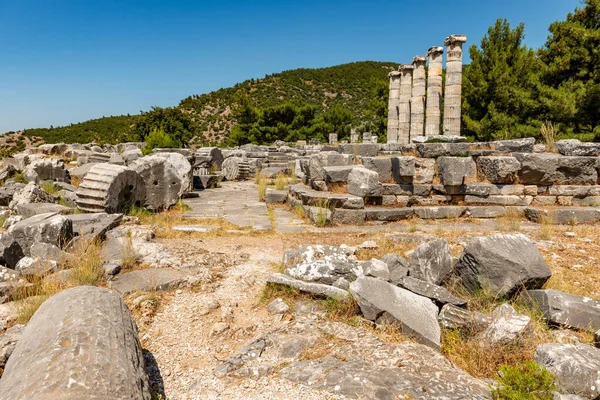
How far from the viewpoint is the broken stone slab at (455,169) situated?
848cm

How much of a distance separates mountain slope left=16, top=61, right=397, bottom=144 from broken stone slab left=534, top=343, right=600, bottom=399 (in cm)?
4695

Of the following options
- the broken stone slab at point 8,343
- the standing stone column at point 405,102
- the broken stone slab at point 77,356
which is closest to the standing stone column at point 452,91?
the standing stone column at point 405,102

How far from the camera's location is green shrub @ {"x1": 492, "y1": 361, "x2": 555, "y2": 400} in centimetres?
252

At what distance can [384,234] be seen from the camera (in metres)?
7.13

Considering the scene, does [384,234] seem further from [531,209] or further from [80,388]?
[80,388]

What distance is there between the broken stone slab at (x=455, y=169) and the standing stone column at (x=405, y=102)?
14520 millimetres

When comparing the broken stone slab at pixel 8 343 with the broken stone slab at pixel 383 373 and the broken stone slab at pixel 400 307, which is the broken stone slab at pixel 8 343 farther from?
the broken stone slab at pixel 400 307

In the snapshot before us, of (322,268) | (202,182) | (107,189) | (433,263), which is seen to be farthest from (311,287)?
(202,182)

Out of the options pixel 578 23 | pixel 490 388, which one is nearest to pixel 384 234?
pixel 490 388

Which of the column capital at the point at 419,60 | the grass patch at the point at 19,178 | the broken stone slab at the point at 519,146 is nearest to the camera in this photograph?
the broken stone slab at the point at 519,146

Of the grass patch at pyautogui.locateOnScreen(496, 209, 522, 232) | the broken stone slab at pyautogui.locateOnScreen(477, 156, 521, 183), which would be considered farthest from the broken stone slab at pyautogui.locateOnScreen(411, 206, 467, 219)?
the broken stone slab at pyautogui.locateOnScreen(477, 156, 521, 183)

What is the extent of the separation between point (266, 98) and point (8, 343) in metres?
61.4

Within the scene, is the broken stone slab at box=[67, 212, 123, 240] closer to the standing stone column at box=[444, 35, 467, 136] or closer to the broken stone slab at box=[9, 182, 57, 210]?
the broken stone slab at box=[9, 182, 57, 210]

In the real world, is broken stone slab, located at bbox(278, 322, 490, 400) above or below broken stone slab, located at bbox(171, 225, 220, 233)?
below
